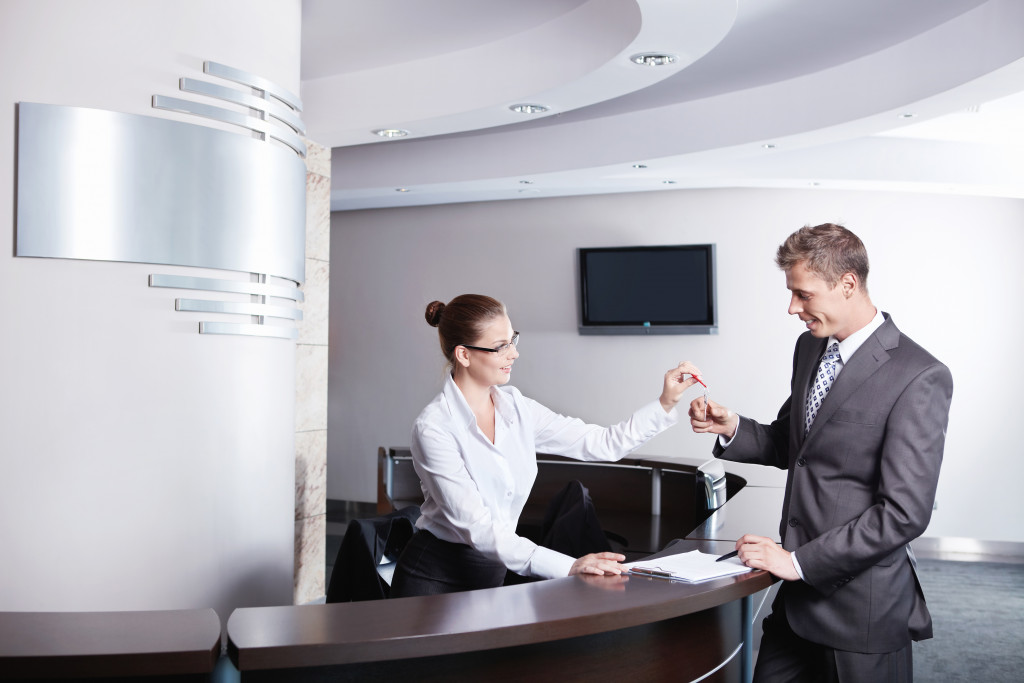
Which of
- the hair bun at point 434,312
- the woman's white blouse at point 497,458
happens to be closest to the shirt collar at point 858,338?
the woman's white blouse at point 497,458

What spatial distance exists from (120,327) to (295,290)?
2.52ft

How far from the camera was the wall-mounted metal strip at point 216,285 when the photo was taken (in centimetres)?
300

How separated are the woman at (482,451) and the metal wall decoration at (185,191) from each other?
77cm

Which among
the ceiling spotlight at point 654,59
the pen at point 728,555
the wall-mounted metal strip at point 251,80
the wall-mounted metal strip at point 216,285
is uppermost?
the ceiling spotlight at point 654,59

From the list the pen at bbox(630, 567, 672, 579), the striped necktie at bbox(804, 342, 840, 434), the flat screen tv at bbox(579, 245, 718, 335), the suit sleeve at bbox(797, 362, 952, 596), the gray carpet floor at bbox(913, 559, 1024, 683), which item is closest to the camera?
the suit sleeve at bbox(797, 362, 952, 596)

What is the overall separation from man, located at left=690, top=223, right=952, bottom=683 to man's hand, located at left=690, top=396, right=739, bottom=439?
277mm

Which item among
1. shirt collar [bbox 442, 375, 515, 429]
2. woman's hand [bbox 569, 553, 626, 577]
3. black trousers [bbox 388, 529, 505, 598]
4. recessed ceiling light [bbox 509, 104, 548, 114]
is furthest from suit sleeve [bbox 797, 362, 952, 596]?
recessed ceiling light [bbox 509, 104, 548, 114]

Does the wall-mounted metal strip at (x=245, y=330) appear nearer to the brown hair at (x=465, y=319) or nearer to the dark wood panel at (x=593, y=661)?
the brown hair at (x=465, y=319)

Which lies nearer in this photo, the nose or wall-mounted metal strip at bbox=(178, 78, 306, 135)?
the nose

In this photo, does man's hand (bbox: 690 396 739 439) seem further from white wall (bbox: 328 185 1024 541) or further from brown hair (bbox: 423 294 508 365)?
white wall (bbox: 328 185 1024 541)

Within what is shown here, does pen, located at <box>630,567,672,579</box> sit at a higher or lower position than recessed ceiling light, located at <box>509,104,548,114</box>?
lower

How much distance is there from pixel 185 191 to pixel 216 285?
0.33 meters

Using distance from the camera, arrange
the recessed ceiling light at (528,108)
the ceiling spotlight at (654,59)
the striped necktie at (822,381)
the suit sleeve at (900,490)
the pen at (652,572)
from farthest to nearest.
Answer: the recessed ceiling light at (528,108) → the ceiling spotlight at (654,59) → the striped necktie at (822,381) → the pen at (652,572) → the suit sleeve at (900,490)

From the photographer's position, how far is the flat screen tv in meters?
7.29
